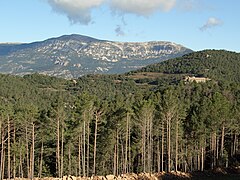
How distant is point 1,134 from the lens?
201ft

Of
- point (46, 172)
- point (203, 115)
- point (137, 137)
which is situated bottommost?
point (46, 172)

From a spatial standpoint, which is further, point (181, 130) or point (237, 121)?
point (237, 121)

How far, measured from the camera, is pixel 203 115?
6469 centimetres

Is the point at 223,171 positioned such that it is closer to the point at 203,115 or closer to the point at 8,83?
the point at 203,115

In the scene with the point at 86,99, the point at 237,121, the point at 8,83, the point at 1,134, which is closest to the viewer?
the point at 86,99

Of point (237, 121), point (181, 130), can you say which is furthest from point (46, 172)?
point (237, 121)

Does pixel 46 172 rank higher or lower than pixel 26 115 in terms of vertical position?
lower

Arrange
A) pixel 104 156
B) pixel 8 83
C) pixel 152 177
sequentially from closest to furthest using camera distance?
pixel 152 177
pixel 104 156
pixel 8 83

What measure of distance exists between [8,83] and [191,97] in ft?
298

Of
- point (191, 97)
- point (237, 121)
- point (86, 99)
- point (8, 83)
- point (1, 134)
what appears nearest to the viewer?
point (86, 99)

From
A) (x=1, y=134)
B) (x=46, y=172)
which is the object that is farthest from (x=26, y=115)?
(x=46, y=172)

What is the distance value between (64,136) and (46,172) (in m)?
8.70

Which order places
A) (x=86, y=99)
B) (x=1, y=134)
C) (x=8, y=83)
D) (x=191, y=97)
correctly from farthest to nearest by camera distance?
(x=8, y=83)
(x=191, y=97)
(x=1, y=134)
(x=86, y=99)

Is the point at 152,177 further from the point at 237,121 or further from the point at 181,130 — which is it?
the point at 237,121
